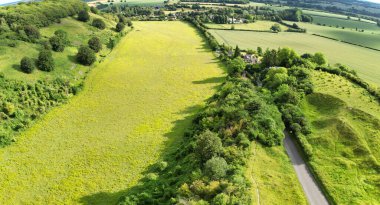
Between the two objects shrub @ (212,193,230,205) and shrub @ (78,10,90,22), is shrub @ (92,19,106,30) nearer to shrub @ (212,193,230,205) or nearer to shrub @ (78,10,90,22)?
shrub @ (78,10,90,22)

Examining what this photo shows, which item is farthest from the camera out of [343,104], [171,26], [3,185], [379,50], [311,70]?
[171,26]

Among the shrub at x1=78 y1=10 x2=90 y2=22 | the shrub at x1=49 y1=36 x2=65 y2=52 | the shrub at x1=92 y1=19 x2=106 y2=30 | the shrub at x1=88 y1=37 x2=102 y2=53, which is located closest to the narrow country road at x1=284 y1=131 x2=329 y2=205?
the shrub at x1=49 y1=36 x2=65 y2=52

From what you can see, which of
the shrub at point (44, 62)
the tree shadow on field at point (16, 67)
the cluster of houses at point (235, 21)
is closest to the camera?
the tree shadow on field at point (16, 67)

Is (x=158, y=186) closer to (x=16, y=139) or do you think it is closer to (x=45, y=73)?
(x=16, y=139)

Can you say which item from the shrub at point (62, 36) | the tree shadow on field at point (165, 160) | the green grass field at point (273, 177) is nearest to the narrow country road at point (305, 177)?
the green grass field at point (273, 177)

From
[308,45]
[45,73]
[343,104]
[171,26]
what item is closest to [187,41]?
[171,26]

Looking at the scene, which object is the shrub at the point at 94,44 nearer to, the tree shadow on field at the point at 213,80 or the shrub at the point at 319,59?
the tree shadow on field at the point at 213,80
